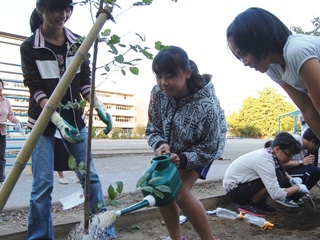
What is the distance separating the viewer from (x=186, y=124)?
79.7 inches

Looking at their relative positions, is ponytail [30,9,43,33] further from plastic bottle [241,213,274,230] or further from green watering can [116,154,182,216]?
plastic bottle [241,213,274,230]

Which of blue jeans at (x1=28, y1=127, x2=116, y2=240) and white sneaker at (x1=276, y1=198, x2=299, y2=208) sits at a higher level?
blue jeans at (x1=28, y1=127, x2=116, y2=240)

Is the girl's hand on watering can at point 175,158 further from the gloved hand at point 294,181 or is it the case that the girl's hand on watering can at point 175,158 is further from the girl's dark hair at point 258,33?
the gloved hand at point 294,181

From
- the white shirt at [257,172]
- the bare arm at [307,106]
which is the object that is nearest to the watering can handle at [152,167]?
the bare arm at [307,106]

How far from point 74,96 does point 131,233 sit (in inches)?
41.6

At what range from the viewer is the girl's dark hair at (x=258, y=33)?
4.78 feet

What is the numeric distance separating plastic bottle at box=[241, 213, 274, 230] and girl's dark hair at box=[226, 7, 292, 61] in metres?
1.67

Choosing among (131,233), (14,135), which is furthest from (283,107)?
(131,233)

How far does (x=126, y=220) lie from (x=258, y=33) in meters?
1.69

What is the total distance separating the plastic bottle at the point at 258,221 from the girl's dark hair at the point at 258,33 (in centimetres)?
167

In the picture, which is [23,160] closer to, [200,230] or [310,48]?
[310,48]

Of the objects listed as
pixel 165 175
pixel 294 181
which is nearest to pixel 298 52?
pixel 165 175

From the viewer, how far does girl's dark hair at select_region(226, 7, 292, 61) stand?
1456 millimetres

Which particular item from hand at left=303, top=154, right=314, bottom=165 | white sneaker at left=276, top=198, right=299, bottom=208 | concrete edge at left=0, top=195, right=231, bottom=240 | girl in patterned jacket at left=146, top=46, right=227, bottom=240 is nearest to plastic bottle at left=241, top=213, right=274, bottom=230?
concrete edge at left=0, top=195, right=231, bottom=240
